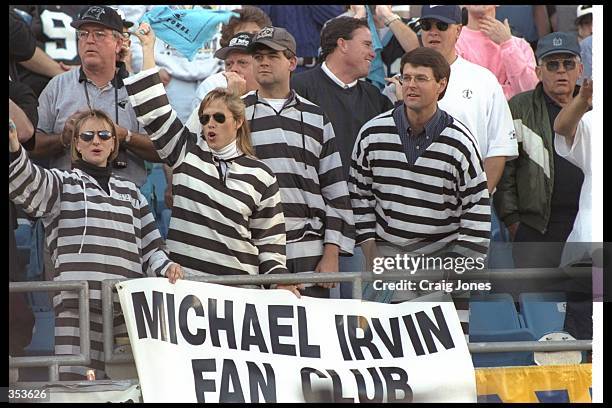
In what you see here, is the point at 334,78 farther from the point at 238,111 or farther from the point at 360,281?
the point at 360,281

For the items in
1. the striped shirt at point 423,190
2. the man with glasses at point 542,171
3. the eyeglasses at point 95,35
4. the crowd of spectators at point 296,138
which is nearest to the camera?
the crowd of spectators at point 296,138

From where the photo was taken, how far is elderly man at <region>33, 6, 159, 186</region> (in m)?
6.45

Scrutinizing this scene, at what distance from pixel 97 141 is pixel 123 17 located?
25.1 inches

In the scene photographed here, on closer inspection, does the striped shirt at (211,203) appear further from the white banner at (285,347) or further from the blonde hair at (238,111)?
the white banner at (285,347)

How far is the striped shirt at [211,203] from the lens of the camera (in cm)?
641

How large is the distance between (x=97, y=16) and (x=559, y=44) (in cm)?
237

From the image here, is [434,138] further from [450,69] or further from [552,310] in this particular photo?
[552,310]

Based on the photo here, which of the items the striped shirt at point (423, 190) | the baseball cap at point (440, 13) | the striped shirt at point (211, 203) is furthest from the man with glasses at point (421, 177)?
the striped shirt at point (211, 203)

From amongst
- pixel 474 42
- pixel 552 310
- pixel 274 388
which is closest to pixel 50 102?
pixel 274 388

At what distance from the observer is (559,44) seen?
6.78 meters

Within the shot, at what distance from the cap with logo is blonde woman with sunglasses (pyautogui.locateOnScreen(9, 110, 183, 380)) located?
245 cm

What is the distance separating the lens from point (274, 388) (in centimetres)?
636

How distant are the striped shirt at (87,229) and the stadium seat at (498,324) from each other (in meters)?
1.62

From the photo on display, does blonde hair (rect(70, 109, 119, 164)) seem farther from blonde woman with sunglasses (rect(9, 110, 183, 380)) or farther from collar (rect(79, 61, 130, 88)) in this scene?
collar (rect(79, 61, 130, 88))
